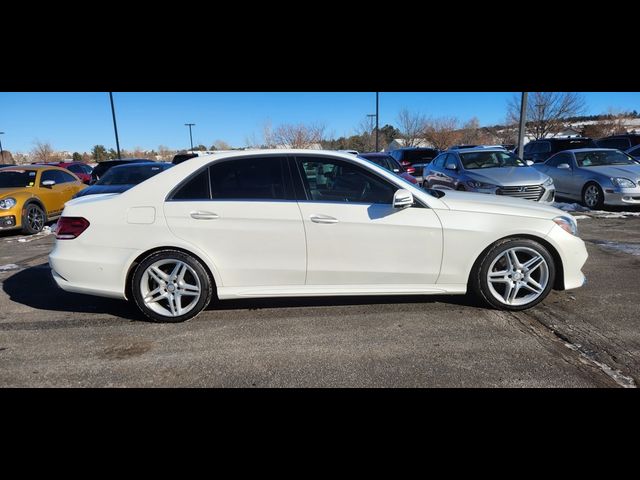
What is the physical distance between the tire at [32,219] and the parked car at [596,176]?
12.9m

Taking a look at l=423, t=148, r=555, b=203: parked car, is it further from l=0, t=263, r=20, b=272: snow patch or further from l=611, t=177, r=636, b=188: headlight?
l=0, t=263, r=20, b=272: snow patch

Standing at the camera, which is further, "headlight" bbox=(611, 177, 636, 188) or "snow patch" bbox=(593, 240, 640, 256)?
"headlight" bbox=(611, 177, 636, 188)

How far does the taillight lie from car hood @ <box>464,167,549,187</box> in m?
7.91

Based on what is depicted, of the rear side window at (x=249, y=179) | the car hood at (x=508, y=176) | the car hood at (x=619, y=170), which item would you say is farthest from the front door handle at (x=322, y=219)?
the car hood at (x=619, y=170)

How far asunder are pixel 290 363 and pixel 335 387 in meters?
0.44

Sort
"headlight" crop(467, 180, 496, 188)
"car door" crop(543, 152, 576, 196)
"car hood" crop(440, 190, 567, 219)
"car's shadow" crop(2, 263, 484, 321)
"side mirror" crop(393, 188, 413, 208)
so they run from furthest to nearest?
"car door" crop(543, 152, 576, 196) < "headlight" crop(467, 180, 496, 188) < "car's shadow" crop(2, 263, 484, 321) < "car hood" crop(440, 190, 567, 219) < "side mirror" crop(393, 188, 413, 208)

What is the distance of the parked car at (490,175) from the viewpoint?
8.41m

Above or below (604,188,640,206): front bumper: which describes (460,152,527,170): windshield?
above

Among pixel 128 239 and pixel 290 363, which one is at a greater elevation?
pixel 128 239

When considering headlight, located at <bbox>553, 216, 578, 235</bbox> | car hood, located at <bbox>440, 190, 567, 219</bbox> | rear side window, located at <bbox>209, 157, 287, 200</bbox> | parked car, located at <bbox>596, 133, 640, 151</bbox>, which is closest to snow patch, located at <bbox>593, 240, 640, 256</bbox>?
headlight, located at <bbox>553, 216, 578, 235</bbox>

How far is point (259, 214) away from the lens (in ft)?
11.3

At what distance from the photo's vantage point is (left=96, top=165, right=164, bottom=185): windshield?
802 cm
